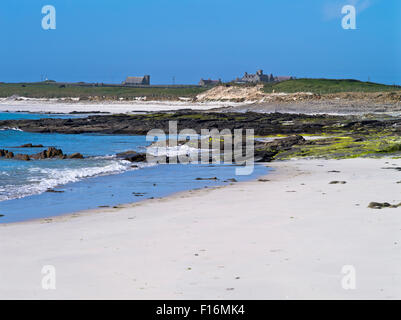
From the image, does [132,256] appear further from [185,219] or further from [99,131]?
[99,131]

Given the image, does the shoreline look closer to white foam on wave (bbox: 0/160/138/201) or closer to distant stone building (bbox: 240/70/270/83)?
white foam on wave (bbox: 0/160/138/201)

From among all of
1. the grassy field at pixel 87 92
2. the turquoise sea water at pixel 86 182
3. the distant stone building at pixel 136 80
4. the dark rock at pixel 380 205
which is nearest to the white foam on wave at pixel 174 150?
the turquoise sea water at pixel 86 182

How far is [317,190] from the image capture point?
11.5 metres

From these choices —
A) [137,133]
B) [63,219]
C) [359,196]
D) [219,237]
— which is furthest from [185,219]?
[137,133]

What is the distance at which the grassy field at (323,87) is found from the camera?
3155 inches

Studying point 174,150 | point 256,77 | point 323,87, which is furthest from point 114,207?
point 256,77

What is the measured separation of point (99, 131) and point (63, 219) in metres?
32.3

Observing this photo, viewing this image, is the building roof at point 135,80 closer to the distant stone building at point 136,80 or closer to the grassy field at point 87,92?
the distant stone building at point 136,80

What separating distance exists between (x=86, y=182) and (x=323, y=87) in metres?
71.8

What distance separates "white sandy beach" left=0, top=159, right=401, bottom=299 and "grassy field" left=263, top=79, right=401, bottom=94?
6979 centimetres

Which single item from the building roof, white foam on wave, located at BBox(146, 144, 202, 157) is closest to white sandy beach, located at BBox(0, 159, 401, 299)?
white foam on wave, located at BBox(146, 144, 202, 157)

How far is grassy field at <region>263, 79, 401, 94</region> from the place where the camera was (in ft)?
263
